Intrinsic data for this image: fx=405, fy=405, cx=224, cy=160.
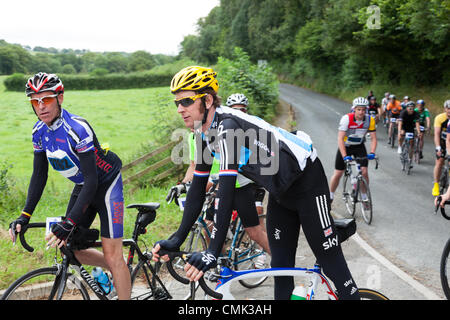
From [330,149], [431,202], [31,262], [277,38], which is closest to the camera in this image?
[31,262]

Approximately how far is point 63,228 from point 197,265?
4.47ft

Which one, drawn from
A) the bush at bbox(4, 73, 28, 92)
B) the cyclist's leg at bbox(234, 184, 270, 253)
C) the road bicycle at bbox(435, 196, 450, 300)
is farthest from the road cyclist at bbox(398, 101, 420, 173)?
the bush at bbox(4, 73, 28, 92)

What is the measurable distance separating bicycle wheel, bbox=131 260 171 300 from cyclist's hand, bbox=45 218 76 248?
0.96m

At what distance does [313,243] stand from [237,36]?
8037cm

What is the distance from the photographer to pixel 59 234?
3.15 metres

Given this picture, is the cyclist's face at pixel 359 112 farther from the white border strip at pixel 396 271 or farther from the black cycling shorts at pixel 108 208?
the black cycling shorts at pixel 108 208

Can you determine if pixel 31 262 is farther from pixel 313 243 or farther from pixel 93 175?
pixel 313 243

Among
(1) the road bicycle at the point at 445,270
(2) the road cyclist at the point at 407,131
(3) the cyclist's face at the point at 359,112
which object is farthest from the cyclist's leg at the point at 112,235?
(2) the road cyclist at the point at 407,131

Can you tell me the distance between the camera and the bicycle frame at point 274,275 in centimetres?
270

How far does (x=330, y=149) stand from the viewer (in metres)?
16.1

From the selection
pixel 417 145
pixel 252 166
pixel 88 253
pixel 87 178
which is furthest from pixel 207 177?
pixel 417 145

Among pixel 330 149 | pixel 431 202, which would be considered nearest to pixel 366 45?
pixel 330 149

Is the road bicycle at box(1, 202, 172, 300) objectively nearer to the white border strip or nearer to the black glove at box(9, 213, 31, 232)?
the black glove at box(9, 213, 31, 232)
